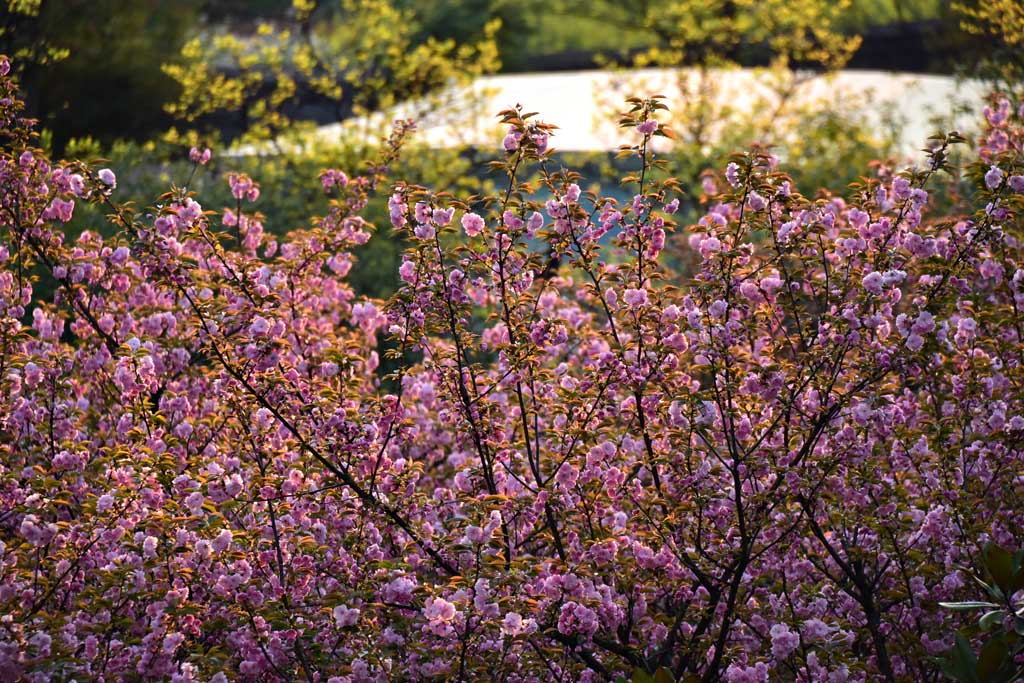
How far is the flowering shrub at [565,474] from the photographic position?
378 cm

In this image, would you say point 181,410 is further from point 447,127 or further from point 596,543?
point 447,127

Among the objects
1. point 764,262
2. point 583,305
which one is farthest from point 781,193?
point 583,305

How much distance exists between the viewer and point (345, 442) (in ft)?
12.7

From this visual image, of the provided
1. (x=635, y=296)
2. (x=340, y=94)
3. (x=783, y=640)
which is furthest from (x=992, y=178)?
(x=340, y=94)

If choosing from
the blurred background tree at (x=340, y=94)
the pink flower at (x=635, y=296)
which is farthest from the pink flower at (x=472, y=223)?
the blurred background tree at (x=340, y=94)

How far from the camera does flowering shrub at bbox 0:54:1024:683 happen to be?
12.4ft

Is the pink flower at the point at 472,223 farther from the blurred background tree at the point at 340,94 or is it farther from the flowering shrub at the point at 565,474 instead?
the blurred background tree at the point at 340,94

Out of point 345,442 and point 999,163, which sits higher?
point 999,163

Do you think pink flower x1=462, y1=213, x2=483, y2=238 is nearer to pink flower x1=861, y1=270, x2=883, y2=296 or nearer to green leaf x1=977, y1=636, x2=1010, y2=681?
pink flower x1=861, y1=270, x2=883, y2=296

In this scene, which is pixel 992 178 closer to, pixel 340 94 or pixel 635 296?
pixel 635 296

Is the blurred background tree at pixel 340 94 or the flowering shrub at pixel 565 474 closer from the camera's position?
the flowering shrub at pixel 565 474

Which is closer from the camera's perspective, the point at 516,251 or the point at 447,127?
the point at 516,251

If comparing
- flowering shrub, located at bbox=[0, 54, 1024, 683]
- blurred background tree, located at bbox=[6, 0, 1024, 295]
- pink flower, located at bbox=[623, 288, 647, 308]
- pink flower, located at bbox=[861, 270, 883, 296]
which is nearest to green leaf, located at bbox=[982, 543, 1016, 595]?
flowering shrub, located at bbox=[0, 54, 1024, 683]

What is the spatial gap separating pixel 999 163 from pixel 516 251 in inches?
66.7
